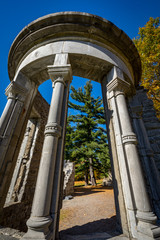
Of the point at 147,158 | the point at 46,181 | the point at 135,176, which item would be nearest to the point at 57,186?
the point at 46,181

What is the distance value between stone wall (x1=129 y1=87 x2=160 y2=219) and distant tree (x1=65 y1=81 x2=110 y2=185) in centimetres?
915

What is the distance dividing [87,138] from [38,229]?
13263mm

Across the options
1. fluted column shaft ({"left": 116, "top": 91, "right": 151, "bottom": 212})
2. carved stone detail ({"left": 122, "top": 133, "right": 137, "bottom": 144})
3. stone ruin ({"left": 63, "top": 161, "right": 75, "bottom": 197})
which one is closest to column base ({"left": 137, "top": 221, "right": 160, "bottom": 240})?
fluted column shaft ({"left": 116, "top": 91, "right": 151, "bottom": 212})

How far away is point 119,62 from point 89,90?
14197 millimetres

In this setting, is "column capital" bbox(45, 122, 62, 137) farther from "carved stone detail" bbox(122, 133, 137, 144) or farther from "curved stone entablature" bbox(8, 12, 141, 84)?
"curved stone entablature" bbox(8, 12, 141, 84)

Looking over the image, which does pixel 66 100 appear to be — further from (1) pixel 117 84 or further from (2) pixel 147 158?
(2) pixel 147 158

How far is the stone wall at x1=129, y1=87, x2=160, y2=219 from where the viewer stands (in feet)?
9.07

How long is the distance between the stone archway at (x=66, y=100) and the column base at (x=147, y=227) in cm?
1

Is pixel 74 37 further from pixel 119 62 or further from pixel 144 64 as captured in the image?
pixel 144 64

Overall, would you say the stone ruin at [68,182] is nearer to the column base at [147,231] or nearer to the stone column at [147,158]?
the stone column at [147,158]

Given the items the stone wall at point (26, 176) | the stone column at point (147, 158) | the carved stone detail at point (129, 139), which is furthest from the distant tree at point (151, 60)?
the stone wall at point (26, 176)

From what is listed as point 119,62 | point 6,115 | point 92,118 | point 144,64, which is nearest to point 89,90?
point 92,118

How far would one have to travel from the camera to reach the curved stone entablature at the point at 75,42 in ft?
10.8

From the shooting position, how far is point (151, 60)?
7328 millimetres
